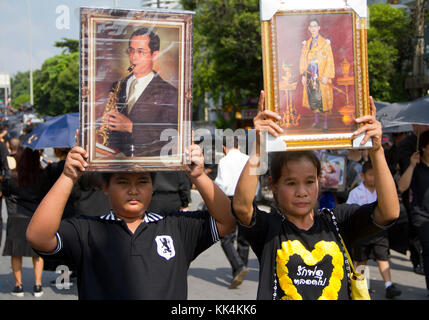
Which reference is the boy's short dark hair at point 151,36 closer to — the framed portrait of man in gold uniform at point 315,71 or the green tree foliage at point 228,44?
the framed portrait of man in gold uniform at point 315,71

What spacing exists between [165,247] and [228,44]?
68.0 feet

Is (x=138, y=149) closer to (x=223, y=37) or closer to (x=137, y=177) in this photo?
(x=137, y=177)

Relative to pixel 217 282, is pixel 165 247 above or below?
above

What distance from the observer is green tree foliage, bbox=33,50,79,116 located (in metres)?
49.8

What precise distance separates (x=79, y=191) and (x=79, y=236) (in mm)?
3991

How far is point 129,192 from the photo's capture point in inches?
93.4

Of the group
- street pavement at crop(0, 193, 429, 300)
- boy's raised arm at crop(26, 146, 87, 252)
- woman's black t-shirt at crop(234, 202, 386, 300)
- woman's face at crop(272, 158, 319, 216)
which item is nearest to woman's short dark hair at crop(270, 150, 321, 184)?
woman's face at crop(272, 158, 319, 216)

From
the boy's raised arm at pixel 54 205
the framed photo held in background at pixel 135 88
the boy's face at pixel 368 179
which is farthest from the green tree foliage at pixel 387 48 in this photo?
the boy's raised arm at pixel 54 205

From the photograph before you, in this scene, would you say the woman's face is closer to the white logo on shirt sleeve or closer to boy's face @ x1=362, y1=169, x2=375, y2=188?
the white logo on shirt sleeve

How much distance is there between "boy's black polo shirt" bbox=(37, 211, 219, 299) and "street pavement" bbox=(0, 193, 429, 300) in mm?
3606

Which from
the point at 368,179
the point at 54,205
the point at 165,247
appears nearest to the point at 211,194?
the point at 165,247

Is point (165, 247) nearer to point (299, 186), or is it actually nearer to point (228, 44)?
point (299, 186)

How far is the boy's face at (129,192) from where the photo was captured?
7.80 feet

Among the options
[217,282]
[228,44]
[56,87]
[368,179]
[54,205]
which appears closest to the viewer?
[54,205]
